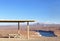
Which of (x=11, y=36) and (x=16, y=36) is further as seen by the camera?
(x=11, y=36)

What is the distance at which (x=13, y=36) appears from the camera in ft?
73.3

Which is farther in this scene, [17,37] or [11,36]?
[11,36]

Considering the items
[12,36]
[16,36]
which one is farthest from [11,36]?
[16,36]

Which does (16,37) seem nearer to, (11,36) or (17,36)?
(17,36)

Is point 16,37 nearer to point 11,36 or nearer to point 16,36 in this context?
point 16,36

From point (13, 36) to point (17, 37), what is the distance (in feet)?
3.92

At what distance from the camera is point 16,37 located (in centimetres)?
2133

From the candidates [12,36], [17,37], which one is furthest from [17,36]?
[12,36]

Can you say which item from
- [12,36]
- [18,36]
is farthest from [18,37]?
[12,36]

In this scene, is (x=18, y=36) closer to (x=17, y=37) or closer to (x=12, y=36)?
(x=17, y=37)

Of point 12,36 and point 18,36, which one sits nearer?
point 18,36

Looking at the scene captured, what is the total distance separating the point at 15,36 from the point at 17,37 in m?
0.28

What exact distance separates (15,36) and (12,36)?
4.46 feet

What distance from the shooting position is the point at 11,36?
74.8 feet
